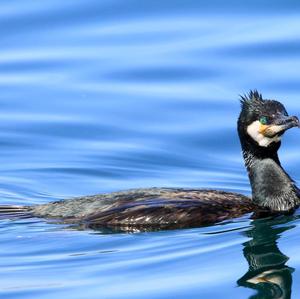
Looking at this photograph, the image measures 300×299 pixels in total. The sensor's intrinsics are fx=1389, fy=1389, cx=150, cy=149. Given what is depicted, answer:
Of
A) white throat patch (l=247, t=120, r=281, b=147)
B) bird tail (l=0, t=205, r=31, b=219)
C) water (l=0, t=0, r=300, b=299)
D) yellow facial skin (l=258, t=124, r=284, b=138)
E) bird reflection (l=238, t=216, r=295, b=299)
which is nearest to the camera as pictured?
bird reflection (l=238, t=216, r=295, b=299)

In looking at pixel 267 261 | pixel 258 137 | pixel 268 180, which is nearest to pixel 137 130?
pixel 268 180

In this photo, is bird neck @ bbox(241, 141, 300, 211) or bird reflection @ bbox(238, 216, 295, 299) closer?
bird reflection @ bbox(238, 216, 295, 299)

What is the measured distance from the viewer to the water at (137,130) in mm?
12609

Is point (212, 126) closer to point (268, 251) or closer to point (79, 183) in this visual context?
point (79, 183)

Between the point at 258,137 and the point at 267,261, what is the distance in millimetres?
1876

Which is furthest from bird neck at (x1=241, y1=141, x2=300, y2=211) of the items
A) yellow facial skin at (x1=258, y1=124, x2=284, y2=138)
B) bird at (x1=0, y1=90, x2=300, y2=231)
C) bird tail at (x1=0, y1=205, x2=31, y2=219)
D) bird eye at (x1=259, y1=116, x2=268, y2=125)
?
bird tail at (x1=0, y1=205, x2=31, y2=219)

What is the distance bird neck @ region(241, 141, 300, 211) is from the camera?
48.7 ft

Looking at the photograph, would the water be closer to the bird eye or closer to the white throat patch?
the white throat patch

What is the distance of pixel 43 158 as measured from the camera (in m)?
17.1

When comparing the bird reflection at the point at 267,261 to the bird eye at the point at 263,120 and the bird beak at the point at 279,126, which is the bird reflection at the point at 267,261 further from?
the bird eye at the point at 263,120

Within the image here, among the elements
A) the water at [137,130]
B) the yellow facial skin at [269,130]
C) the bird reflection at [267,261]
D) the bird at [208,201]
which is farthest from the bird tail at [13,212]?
the yellow facial skin at [269,130]

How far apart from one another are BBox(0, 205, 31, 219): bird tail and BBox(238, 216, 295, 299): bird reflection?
243cm

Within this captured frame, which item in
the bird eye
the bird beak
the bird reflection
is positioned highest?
the bird eye

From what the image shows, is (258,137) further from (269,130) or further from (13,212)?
(13,212)
